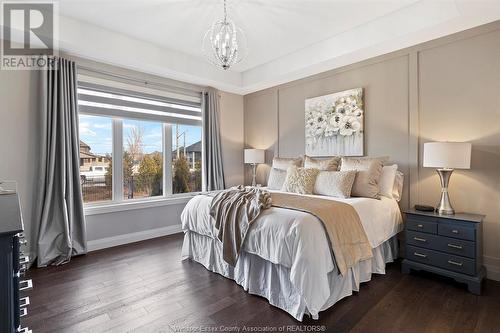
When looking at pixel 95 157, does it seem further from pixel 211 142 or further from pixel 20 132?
pixel 211 142

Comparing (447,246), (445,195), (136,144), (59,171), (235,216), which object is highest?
(136,144)

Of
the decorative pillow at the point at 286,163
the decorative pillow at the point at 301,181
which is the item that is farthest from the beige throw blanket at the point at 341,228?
the decorative pillow at the point at 286,163

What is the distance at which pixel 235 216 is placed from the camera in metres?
2.45

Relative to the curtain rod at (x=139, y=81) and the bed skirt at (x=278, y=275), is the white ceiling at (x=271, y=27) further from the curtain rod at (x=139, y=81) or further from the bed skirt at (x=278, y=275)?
the bed skirt at (x=278, y=275)

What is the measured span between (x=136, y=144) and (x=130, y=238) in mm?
1422

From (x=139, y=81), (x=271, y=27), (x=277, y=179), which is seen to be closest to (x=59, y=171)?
(x=139, y=81)

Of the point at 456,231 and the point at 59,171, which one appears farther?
the point at 59,171

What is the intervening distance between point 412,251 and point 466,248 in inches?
18.1

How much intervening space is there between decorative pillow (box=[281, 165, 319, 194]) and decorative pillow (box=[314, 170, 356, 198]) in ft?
0.26

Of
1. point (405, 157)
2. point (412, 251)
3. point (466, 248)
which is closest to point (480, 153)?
point (405, 157)

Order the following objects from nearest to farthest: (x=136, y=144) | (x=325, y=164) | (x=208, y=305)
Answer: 1. (x=208, y=305)
2. (x=325, y=164)
3. (x=136, y=144)

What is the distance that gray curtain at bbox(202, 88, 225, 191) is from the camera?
470 centimetres

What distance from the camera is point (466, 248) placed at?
239cm

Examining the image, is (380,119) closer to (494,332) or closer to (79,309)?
(494,332)
